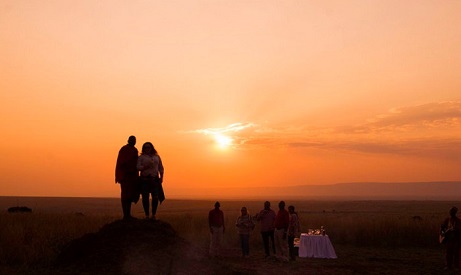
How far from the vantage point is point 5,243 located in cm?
1830

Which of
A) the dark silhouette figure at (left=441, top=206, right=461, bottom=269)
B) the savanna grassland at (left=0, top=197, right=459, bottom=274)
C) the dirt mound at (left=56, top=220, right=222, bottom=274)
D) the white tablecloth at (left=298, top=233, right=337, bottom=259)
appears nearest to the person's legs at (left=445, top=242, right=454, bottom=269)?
the dark silhouette figure at (left=441, top=206, right=461, bottom=269)

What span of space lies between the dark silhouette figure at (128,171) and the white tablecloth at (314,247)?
7803 millimetres

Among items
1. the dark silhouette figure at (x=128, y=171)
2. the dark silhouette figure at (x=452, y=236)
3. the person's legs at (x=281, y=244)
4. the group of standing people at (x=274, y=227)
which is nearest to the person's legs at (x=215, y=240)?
the group of standing people at (x=274, y=227)

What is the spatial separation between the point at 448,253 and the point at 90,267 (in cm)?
1135

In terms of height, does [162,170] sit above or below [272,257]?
above

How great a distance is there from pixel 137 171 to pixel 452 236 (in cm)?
1022

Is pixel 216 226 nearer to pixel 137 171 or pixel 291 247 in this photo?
pixel 291 247

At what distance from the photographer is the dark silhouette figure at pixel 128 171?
1368 centimetres

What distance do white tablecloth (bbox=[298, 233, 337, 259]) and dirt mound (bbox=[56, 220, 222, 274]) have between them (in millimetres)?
6504

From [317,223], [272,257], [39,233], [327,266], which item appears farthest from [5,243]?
[317,223]

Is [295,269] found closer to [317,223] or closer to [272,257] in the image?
[272,257]

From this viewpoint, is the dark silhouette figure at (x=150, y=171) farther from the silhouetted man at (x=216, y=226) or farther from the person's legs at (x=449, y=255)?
the person's legs at (x=449, y=255)

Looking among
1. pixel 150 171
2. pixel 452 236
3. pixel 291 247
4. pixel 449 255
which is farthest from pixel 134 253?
pixel 449 255

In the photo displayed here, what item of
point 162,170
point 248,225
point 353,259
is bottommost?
point 353,259
